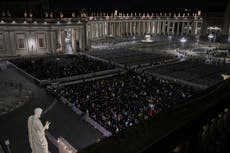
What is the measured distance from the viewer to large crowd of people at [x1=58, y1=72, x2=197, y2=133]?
1931 cm

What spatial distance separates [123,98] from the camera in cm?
2419

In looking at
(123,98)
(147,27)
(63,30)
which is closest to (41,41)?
(63,30)

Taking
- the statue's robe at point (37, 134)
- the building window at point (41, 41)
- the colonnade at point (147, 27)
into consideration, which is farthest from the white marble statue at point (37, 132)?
the colonnade at point (147, 27)

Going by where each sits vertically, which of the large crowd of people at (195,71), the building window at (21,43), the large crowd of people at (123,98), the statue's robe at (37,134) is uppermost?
the building window at (21,43)

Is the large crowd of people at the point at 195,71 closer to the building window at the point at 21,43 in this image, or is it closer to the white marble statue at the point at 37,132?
the white marble statue at the point at 37,132

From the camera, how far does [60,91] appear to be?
27.1 m

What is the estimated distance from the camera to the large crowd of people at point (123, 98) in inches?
760

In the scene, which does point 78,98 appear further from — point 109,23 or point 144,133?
point 109,23

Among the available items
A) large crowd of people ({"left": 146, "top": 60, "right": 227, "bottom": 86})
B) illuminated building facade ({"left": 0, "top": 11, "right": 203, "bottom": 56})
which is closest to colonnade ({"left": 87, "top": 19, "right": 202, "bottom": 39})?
illuminated building facade ({"left": 0, "top": 11, "right": 203, "bottom": 56})

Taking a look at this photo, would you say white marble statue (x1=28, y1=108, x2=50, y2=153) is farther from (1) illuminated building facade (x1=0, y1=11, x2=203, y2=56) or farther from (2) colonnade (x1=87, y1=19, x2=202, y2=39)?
(2) colonnade (x1=87, y1=19, x2=202, y2=39)

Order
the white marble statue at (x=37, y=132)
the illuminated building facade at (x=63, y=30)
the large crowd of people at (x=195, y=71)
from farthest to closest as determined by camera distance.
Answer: the illuminated building facade at (x=63, y=30) → the large crowd of people at (x=195, y=71) → the white marble statue at (x=37, y=132)

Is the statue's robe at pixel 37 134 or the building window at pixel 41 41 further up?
the building window at pixel 41 41

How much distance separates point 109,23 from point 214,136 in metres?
82.3

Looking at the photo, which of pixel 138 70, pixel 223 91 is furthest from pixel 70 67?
pixel 223 91
